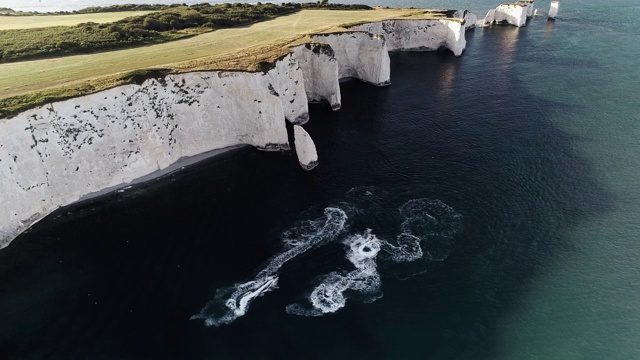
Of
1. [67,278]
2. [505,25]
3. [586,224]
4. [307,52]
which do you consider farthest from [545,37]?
[67,278]

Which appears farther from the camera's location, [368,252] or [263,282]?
[368,252]

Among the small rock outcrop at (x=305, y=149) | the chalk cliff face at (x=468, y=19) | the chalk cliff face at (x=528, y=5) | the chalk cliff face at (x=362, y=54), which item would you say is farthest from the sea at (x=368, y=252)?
the chalk cliff face at (x=528, y=5)

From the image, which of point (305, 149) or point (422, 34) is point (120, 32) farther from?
point (422, 34)

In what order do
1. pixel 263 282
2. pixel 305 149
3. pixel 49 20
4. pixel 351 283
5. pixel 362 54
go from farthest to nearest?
pixel 49 20 < pixel 362 54 < pixel 305 149 < pixel 263 282 < pixel 351 283

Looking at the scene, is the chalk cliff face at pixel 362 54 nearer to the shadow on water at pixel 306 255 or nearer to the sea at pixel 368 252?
the shadow on water at pixel 306 255

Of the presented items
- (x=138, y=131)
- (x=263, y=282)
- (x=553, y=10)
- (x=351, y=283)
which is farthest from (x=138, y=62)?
(x=553, y=10)

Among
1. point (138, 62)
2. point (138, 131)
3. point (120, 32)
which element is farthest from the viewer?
point (120, 32)

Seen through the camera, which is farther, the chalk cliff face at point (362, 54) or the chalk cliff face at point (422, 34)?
the chalk cliff face at point (422, 34)
